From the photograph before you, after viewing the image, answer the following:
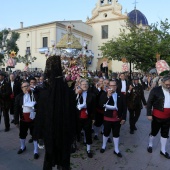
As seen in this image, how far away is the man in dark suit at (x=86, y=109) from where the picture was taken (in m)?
5.49

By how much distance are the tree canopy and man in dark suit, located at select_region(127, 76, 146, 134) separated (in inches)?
407

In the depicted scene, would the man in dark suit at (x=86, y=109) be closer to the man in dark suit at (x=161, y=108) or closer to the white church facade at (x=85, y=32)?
the man in dark suit at (x=161, y=108)

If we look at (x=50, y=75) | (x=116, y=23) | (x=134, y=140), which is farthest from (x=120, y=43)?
(x=116, y=23)

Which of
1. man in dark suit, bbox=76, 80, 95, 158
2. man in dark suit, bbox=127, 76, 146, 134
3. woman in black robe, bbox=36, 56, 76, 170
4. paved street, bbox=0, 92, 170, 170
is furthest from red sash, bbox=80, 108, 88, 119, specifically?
man in dark suit, bbox=127, 76, 146, 134

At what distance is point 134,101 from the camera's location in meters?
7.62

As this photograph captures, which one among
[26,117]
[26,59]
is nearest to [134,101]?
[26,117]

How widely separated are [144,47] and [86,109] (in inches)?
Answer: 529

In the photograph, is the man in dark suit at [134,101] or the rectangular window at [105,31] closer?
the man in dark suit at [134,101]

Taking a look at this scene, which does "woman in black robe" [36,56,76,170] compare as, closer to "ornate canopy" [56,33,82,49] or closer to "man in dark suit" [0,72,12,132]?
"man in dark suit" [0,72,12,132]

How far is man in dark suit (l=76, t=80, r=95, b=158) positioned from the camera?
18.0 ft

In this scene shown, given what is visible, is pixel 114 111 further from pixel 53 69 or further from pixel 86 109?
pixel 53 69

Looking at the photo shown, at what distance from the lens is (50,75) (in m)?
3.49

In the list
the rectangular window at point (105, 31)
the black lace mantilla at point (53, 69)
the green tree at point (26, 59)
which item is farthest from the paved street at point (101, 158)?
the rectangular window at point (105, 31)

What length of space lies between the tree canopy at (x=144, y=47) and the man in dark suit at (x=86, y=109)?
13.1 metres
